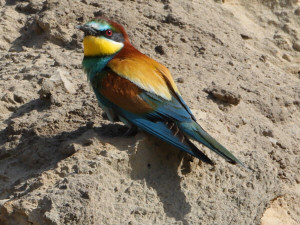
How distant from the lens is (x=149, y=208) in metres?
3.01

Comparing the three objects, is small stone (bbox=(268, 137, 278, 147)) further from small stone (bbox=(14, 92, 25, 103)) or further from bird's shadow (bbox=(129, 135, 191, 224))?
small stone (bbox=(14, 92, 25, 103))

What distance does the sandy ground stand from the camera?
9.79ft

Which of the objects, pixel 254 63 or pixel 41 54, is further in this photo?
pixel 254 63

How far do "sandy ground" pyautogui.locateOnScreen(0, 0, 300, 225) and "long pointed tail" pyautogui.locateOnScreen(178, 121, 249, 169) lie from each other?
3.8 inches

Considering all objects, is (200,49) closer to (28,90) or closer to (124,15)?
(124,15)

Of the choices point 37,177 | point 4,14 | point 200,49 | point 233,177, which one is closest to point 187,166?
point 233,177

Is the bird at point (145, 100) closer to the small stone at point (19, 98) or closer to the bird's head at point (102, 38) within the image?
the bird's head at point (102, 38)

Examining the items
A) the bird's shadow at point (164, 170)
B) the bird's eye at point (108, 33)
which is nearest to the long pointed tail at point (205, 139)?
the bird's shadow at point (164, 170)

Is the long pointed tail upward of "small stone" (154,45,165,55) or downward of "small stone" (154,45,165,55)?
upward

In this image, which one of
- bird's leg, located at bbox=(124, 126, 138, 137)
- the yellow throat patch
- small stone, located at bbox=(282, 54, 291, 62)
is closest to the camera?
bird's leg, located at bbox=(124, 126, 138, 137)

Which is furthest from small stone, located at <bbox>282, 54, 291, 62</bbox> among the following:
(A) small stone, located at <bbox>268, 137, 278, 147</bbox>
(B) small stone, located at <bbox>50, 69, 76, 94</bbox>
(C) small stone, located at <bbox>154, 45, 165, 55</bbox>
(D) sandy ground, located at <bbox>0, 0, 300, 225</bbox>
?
(B) small stone, located at <bbox>50, 69, 76, 94</bbox>

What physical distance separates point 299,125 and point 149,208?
1.70 meters

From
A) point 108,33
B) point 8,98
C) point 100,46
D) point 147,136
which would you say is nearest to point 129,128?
point 147,136

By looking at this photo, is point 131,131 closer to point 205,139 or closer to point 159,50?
point 205,139
